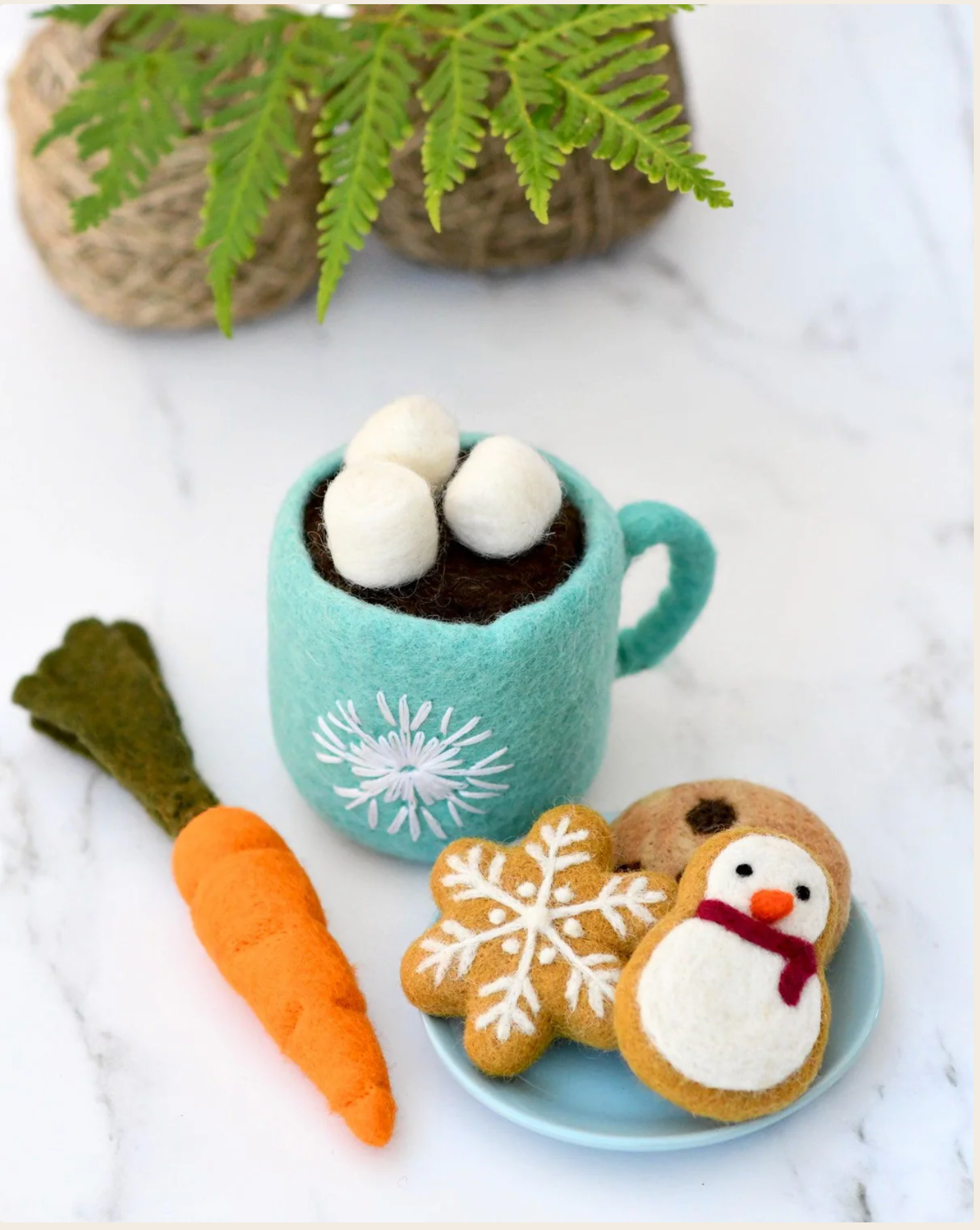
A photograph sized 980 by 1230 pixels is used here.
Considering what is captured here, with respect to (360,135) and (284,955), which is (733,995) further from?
(360,135)

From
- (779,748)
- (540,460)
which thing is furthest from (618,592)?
(779,748)

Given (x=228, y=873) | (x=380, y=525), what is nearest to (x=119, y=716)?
(x=228, y=873)

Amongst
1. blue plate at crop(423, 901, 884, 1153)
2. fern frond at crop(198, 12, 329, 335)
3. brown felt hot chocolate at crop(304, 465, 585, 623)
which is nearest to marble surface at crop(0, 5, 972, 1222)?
blue plate at crop(423, 901, 884, 1153)

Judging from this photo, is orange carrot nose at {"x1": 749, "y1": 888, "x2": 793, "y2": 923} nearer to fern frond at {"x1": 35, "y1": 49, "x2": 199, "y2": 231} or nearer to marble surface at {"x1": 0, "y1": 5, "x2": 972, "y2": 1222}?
marble surface at {"x1": 0, "y1": 5, "x2": 972, "y2": 1222}

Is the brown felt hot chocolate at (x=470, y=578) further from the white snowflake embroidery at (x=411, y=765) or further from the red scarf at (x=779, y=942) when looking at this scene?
the red scarf at (x=779, y=942)

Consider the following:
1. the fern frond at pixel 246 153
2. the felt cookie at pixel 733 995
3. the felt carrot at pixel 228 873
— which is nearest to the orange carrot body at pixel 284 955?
the felt carrot at pixel 228 873

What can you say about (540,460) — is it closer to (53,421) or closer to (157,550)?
(157,550)
